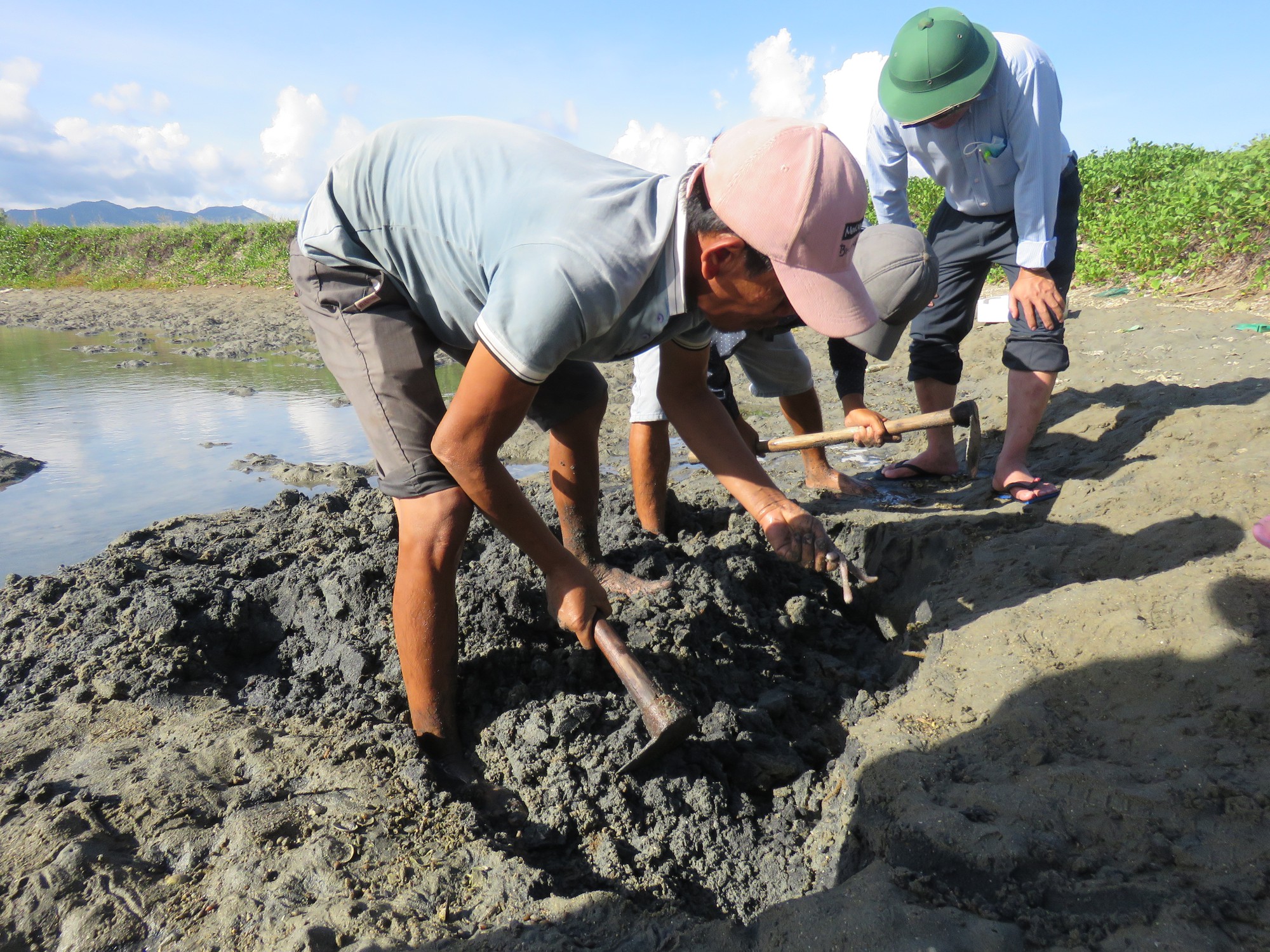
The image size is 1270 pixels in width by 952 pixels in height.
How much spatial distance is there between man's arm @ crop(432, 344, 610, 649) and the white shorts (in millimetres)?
1366

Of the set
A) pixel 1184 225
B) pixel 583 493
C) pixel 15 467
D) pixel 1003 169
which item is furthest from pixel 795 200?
pixel 1184 225

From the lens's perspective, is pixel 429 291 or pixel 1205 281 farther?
pixel 1205 281

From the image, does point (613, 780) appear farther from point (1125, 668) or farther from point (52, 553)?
point (52, 553)

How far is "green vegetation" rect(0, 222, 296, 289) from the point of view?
19281mm

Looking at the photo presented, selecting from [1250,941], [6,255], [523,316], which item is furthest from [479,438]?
[6,255]

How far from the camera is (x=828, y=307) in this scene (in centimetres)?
170

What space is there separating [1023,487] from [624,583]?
185 centimetres

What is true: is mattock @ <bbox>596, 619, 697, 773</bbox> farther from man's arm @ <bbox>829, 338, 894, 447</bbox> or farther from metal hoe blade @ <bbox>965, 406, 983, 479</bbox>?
man's arm @ <bbox>829, 338, 894, 447</bbox>

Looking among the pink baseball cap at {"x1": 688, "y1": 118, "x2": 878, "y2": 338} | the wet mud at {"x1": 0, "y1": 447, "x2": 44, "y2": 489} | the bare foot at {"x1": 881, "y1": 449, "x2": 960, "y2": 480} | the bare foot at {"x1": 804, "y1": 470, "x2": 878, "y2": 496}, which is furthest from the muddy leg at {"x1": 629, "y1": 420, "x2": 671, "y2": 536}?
the wet mud at {"x1": 0, "y1": 447, "x2": 44, "y2": 489}

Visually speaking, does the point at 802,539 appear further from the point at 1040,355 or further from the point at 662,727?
the point at 1040,355

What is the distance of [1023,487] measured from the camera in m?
3.50

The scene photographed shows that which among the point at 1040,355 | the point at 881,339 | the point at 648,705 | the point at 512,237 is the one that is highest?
the point at 512,237

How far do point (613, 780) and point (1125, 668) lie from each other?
1.32 m

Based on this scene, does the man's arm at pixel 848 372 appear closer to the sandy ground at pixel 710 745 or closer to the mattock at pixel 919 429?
the mattock at pixel 919 429
